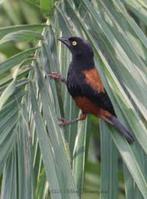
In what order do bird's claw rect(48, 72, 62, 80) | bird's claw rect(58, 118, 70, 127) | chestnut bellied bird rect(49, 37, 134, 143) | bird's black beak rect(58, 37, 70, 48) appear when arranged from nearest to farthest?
bird's claw rect(58, 118, 70, 127)
bird's claw rect(48, 72, 62, 80)
chestnut bellied bird rect(49, 37, 134, 143)
bird's black beak rect(58, 37, 70, 48)

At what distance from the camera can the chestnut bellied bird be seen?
2.43 m

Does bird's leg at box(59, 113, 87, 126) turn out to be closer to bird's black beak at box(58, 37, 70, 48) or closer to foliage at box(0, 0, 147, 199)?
foliage at box(0, 0, 147, 199)

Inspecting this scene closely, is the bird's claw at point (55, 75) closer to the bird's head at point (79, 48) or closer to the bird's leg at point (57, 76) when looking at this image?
the bird's leg at point (57, 76)

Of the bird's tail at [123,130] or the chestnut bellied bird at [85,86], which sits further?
the chestnut bellied bird at [85,86]

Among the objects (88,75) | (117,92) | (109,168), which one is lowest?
(109,168)

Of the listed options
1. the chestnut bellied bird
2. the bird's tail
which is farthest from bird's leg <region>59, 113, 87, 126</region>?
the bird's tail

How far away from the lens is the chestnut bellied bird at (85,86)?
243cm

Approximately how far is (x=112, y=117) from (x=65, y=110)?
0.59 feet

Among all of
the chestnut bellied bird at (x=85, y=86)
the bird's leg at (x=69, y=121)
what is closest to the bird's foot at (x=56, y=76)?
the chestnut bellied bird at (x=85, y=86)

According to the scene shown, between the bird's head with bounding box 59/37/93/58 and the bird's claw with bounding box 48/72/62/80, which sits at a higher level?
the bird's head with bounding box 59/37/93/58

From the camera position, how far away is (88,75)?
2.53m

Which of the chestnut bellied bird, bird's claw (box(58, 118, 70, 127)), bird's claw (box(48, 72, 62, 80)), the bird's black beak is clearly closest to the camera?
bird's claw (box(58, 118, 70, 127))

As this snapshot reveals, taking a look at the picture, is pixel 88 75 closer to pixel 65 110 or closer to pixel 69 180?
pixel 65 110

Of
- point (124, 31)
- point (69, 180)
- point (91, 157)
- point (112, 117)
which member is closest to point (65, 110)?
point (112, 117)
